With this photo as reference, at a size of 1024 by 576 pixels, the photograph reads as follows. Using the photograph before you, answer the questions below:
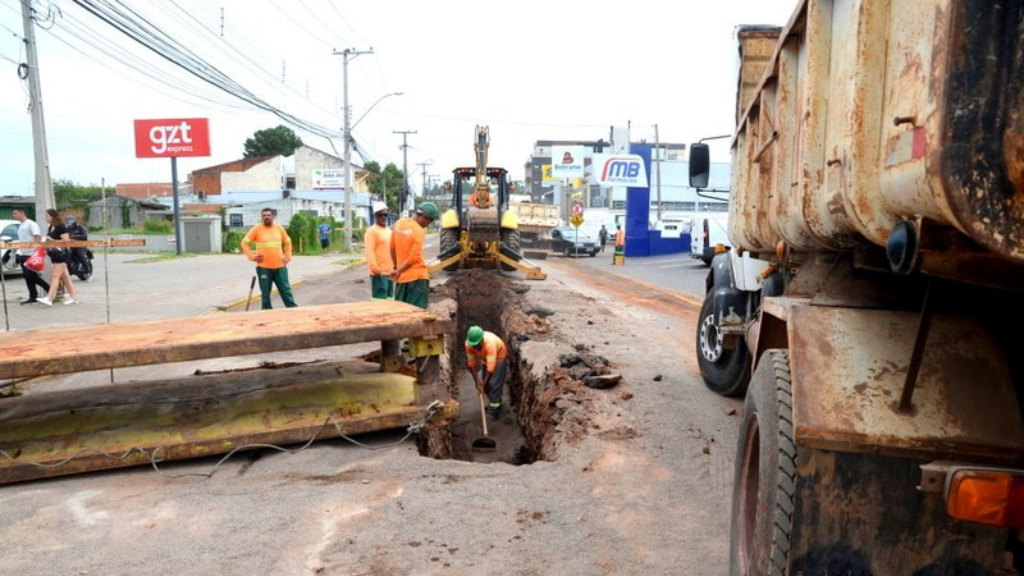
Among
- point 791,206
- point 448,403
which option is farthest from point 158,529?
point 791,206

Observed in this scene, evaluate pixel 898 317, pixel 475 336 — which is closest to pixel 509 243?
pixel 475 336

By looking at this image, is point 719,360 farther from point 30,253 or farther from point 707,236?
point 707,236

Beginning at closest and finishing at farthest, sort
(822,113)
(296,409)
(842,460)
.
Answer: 1. (842,460)
2. (822,113)
3. (296,409)

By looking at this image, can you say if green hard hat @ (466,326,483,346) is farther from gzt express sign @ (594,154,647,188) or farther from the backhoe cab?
gzt express sign @ (594,154,647,188)

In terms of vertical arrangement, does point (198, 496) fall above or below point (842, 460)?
below

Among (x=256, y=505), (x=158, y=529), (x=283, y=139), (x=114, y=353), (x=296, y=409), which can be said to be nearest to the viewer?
(x=158, y=529)

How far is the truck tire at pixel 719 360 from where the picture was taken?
6020mm

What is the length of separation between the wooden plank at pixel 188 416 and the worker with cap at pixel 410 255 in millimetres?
2102

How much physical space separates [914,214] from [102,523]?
159 inches

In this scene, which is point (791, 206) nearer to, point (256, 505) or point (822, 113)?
point (822, 113)

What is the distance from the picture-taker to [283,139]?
8981 cm

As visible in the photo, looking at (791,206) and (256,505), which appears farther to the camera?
(256,505)

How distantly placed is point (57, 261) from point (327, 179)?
5290cm

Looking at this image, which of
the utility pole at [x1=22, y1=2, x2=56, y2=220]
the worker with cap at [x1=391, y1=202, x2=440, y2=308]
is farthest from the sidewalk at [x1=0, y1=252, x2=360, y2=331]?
the worker with cap at [x1=391, y1=202, x2=440, y2=308]
